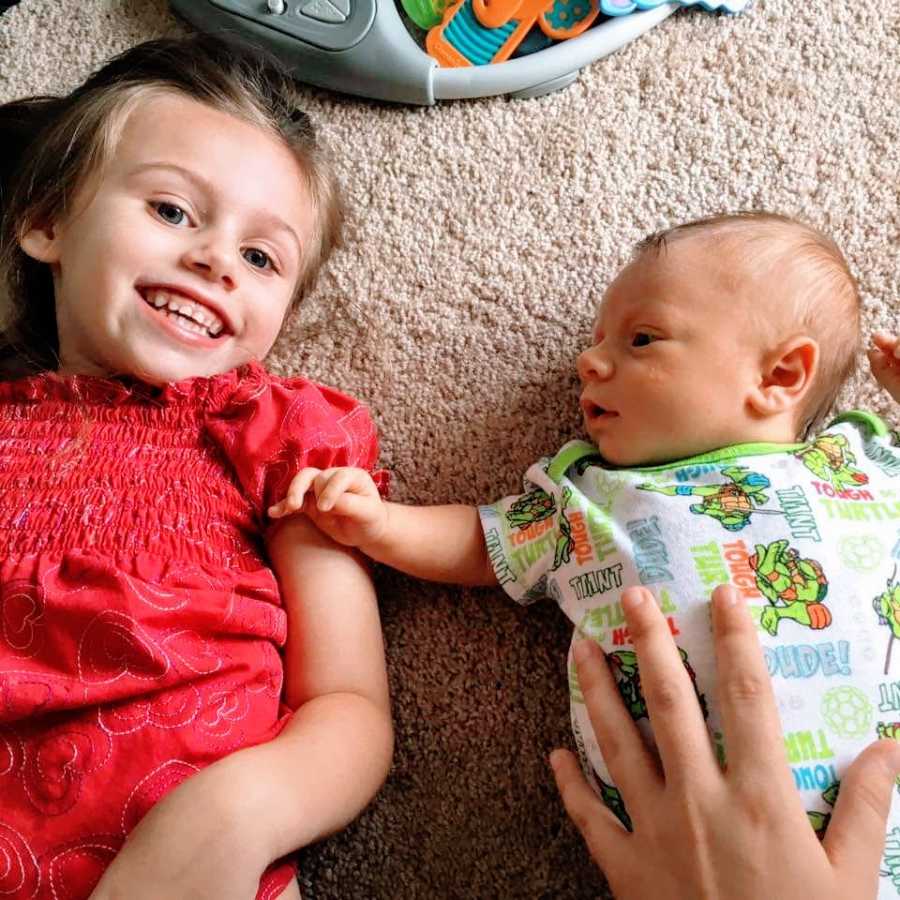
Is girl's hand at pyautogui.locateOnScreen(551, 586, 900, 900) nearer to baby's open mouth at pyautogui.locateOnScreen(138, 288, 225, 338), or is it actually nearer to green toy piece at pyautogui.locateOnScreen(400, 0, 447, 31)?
baby's open mouth at pyautogui.locateOnScreen(138, 288, 225, 338)

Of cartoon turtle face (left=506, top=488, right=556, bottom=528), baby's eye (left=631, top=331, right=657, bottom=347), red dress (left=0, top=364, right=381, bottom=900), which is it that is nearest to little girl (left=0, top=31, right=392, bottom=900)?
red dress (left=0, top=364, right=381, bottom=900)

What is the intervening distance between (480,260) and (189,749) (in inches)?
22.6

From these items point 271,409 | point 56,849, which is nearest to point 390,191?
point 271,409

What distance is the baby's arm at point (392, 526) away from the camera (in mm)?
766

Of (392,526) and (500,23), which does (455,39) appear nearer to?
(500,23)

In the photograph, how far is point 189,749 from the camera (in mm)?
709

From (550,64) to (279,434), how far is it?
0.52 m

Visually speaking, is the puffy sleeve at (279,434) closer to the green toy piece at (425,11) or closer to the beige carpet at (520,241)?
the beige carpet at (520,241)

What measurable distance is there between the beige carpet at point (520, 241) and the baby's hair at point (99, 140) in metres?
0.08

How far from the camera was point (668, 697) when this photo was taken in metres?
0.64

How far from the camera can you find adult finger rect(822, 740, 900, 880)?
592 mm

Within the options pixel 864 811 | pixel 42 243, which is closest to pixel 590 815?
pixel 864 811

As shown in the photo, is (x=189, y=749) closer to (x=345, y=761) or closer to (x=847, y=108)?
(x=345, y=761)

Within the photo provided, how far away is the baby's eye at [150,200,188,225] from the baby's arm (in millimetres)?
278
